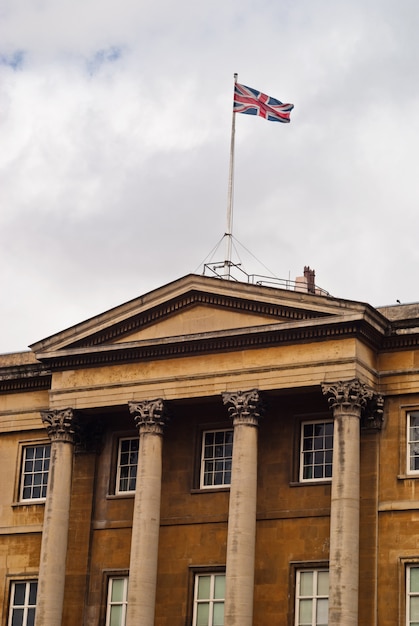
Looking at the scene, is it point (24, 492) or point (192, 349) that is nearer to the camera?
point (192, 349)

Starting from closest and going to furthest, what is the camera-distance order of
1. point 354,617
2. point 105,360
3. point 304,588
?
point 354,617
point 304,588
point 105,360

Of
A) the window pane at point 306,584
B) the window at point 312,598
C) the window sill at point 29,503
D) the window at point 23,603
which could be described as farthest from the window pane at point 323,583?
the window sill at point 29,503

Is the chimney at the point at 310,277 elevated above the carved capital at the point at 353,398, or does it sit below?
above

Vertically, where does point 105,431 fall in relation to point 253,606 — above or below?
above

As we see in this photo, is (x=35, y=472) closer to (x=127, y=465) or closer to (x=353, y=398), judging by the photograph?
(x=127, y=465)

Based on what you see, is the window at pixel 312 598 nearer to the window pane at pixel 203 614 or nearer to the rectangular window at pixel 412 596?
the rectangular window at pixel 412 596

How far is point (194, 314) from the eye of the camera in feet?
143

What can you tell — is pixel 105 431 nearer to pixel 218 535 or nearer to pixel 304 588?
pixel 218 535

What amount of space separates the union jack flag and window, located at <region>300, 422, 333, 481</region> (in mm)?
11293

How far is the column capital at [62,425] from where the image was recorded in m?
44.2

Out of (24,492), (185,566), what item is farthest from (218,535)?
(24,492)

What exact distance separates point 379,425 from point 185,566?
7435mm

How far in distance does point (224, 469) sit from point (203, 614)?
4.47 m

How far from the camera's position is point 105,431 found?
4544 centimetres
